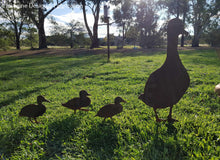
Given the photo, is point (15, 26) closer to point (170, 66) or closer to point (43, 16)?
point (43, 16)

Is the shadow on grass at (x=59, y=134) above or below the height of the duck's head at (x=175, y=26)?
below

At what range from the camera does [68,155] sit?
6.16 ft

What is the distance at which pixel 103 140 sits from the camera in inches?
81.2

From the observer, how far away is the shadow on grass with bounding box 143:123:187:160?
1.71 metres

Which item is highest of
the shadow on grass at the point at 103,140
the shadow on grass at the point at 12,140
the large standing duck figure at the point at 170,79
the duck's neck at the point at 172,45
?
the duck's neck at the point at 172,45

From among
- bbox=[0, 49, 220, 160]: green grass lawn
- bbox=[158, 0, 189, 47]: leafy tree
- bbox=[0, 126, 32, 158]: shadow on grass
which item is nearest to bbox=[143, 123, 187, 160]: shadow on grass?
bbox=[0, 49, 220, 160]: green grass lawn

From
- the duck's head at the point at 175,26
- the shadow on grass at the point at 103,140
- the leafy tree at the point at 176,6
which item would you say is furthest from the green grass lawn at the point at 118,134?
the leafy tree at the point at 176,6

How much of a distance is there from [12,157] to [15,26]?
31.6 metres

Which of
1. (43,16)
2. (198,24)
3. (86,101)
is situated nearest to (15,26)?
(43,16)

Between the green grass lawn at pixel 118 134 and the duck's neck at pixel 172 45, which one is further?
the duck's neck at pixel 172 45

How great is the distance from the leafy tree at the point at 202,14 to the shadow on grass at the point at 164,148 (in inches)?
970

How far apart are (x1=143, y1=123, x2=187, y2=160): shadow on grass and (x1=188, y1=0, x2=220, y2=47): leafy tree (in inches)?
970

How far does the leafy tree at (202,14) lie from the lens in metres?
20.2

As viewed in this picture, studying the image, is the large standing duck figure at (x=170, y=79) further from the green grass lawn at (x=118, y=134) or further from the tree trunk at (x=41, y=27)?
the tree trunk at (x=41, y=27)
